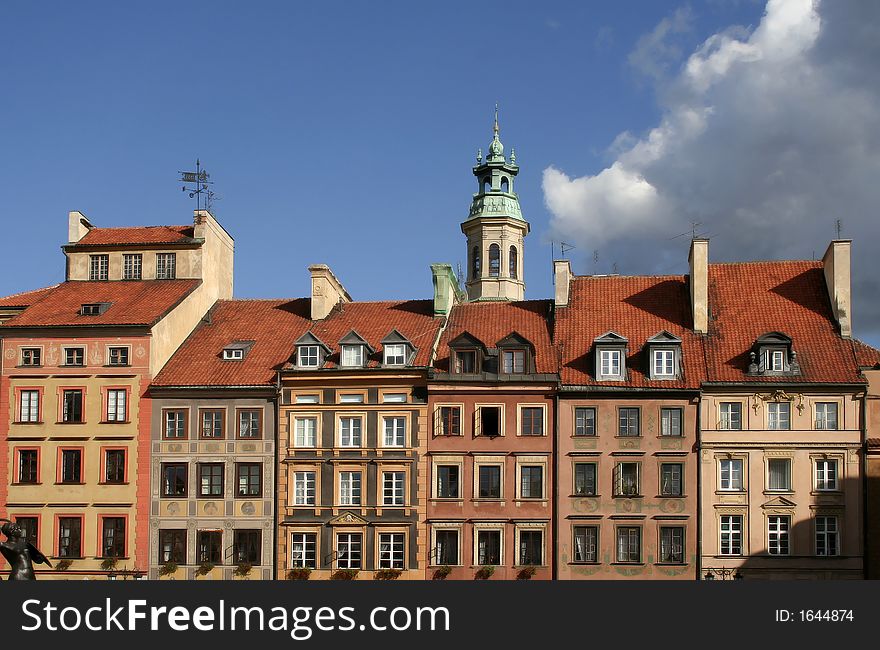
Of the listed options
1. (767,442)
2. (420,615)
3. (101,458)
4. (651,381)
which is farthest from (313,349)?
(420,615)

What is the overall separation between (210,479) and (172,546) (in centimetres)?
338

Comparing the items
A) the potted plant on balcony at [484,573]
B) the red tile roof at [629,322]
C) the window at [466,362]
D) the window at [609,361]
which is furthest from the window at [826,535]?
the window at [466,362]

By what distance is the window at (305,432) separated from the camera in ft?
206

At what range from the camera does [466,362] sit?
205 feet

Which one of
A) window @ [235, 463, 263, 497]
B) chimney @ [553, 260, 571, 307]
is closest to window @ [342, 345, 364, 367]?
window @ [235, 463, 263, 497]

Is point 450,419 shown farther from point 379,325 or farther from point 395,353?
point 379,325

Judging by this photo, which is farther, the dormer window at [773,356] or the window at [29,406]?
the window at [29,406]

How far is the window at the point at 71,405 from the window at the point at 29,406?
1.19 meters

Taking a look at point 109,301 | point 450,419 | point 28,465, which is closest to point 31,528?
point 28,465

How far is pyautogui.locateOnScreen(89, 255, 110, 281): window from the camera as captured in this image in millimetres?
70812

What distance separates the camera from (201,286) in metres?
69.2

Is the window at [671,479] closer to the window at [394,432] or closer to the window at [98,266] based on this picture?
the window at [394,432]

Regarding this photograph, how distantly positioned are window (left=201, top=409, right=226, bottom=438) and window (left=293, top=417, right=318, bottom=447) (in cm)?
337

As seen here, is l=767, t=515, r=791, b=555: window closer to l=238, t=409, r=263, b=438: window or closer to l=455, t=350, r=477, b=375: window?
l=455, t=350, r=477, b=375: window
